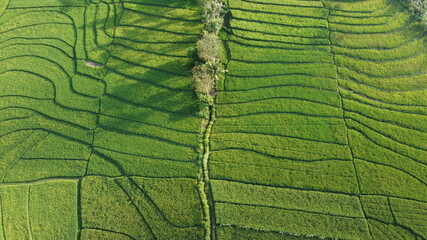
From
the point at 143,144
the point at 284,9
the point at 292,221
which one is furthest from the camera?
the point at 284,9

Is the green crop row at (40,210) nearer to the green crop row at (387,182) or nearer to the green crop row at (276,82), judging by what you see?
the green crop row at (276,82)

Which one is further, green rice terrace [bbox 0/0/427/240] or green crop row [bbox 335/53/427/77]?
green crop row [bbox 335/53/427/77]

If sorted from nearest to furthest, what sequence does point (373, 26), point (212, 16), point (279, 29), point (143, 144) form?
point (143, 144) → point (212, 16) → point (279, 29) → point (373, 26)

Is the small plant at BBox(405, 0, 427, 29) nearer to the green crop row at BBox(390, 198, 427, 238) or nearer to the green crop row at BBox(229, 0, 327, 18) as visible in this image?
the green crop row at BBox(229, 0, 327, 18)

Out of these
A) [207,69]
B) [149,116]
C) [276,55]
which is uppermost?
[276,55]

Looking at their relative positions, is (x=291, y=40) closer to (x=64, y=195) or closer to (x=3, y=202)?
(x=64, y=195)

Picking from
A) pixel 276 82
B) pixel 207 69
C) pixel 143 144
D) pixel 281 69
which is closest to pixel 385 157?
pixel 276 82

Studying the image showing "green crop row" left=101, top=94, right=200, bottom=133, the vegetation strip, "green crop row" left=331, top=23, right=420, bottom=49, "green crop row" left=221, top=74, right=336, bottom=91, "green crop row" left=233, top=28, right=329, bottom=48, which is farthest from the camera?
"green crop row" left=233, top=28, right=329, bottom=48

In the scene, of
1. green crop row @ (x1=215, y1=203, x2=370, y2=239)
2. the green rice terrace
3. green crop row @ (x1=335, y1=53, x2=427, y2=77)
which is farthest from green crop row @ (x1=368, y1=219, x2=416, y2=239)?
green crop row @ (x1=335, y1=53, x2=427, y2=77)

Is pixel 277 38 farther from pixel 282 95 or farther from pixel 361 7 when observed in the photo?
pixel 361 7
